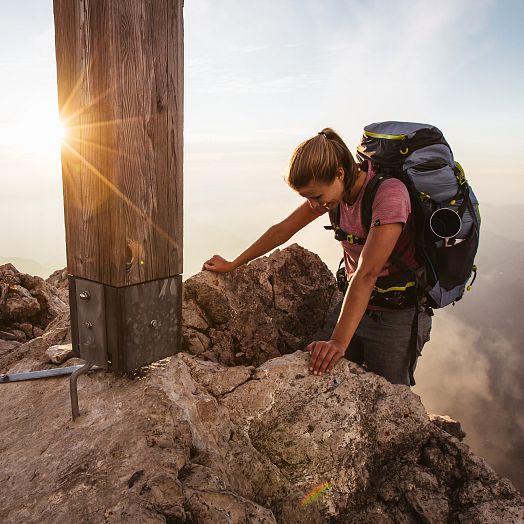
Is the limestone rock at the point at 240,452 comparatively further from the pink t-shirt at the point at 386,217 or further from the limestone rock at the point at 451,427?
the limestone rock at the point at 451,427

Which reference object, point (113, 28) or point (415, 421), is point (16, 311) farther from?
point (415, 421)

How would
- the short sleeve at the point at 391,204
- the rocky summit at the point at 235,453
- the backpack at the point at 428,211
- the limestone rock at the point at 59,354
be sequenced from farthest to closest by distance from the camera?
1. the limestone rock at the point at 59,354
2. the backpack at the point at 428,211
3. the short sleeve at the point at 391,204
4. the rocky summit at the point at 235,453

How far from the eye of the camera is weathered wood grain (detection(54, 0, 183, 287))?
2.63 meters

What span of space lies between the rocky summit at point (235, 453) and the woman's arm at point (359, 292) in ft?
0.60

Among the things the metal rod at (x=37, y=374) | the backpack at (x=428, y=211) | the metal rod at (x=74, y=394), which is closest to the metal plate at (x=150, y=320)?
the metal rod at (x=74, y=394)

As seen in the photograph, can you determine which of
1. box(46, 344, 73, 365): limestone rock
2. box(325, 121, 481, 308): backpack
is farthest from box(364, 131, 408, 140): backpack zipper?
box(46, 344, 73, 365): limestone rock

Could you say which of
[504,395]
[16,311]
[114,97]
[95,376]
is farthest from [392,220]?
[504,395]

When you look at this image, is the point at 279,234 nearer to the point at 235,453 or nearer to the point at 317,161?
the point at 317,161

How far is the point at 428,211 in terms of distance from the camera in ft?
12.8

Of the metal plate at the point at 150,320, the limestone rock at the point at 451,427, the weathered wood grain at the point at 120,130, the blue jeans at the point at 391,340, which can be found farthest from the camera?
the limestone rock at the point at 451,427

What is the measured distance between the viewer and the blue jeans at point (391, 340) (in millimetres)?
4227

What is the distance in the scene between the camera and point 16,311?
6762 millimetres

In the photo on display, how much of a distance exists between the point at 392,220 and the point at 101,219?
7.43ft

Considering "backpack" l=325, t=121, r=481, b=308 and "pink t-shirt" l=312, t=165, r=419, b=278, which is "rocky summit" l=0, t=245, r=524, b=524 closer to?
"backpack" l=325, t=121, r=481, b=308
